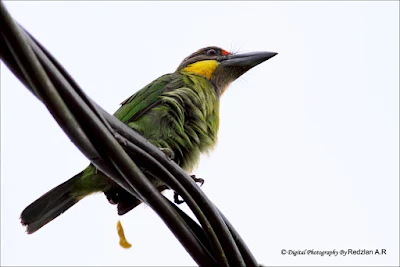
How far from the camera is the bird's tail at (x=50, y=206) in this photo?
3.23 m

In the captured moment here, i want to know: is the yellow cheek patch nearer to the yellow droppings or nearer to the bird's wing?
the bird's wing

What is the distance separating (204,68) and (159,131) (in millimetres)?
1258

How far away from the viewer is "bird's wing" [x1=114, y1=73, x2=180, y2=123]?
3.39 metres

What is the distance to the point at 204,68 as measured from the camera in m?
4.37

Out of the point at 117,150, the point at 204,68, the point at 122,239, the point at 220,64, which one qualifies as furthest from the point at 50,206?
the point at 117,150

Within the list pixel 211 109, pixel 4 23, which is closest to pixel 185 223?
pixel 4 23

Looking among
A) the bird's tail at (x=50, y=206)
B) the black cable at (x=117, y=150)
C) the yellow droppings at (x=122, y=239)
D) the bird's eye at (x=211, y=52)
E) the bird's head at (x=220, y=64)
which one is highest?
the black cable at (x=117, y=150)

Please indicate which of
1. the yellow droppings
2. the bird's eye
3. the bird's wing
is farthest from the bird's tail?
the bird's eye

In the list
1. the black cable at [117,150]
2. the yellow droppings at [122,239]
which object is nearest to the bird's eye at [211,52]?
the yellow droppings at [122,239]

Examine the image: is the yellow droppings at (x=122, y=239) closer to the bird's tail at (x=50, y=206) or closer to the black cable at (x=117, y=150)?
the black cable at (x=117, y=150)

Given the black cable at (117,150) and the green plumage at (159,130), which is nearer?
the black cable at (117,150)

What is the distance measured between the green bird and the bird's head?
454 mm

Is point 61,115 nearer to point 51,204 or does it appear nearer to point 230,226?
point 230,226

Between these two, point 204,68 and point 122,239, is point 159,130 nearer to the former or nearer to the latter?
point 122,239
